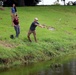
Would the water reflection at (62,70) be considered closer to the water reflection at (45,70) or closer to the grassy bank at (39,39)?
the water reflection at (45,70)

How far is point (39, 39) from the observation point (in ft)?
107

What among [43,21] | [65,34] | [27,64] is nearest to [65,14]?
[43,21]

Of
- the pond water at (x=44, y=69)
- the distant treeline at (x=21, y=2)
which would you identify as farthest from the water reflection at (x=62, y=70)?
the distant treeline at (x=21, y=2)

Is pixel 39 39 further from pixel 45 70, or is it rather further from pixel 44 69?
pixel 45 70

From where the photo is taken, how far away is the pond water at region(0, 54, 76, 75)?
21.8 metres

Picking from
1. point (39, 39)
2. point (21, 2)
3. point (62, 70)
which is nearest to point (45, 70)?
point (62, 70)

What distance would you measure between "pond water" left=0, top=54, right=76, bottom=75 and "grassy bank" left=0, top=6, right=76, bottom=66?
1321mm

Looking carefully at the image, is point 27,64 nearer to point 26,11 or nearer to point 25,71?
point 25,71

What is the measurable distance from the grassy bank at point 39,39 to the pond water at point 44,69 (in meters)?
1.32

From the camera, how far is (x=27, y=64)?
25.6 meters

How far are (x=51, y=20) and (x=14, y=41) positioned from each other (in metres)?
16.5

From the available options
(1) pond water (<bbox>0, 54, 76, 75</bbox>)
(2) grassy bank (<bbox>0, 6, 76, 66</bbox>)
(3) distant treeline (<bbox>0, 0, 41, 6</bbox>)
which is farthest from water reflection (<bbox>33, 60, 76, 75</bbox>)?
(3) distant treeline (<bbox>0, 0, 41, 6</bbox>)

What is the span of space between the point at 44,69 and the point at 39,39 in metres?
9.54

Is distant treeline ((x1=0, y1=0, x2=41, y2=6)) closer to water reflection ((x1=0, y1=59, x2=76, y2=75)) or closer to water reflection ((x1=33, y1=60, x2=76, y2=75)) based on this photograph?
water reflection ((x1=0, y1=59, x2=76, y2=75))
